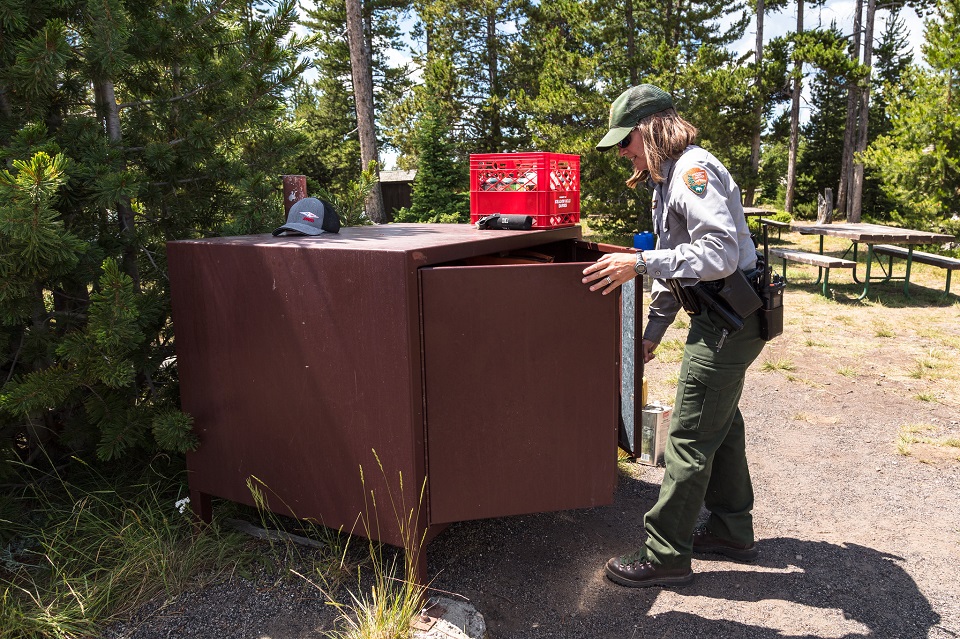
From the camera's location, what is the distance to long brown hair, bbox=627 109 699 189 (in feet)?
8.70

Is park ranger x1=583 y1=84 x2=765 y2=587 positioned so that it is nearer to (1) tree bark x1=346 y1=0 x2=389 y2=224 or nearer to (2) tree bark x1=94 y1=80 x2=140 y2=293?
(2) tree bark x1=94 y1=80 x2=140 y2=293

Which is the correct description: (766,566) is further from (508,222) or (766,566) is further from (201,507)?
(201,507)

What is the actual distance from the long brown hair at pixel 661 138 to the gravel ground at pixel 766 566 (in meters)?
1.70

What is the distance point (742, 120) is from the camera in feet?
64.6

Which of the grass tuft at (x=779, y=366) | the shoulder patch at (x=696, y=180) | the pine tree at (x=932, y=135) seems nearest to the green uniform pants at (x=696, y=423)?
the shoulder patch at (x=696, y=180)

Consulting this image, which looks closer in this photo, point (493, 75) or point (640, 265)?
point (640, 265)

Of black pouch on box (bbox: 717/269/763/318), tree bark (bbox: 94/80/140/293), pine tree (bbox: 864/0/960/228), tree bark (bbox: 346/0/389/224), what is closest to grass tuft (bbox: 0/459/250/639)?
tree bark (bbox: 94/80/140/293)

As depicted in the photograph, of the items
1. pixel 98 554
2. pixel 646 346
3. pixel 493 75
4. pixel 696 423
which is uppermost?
pixel 493 75

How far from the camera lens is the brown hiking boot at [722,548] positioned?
3.09m

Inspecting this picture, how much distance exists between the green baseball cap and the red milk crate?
0.29 m

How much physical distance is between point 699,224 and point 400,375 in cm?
118

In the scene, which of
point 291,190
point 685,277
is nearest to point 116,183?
point 291,190

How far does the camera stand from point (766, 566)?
3.04m

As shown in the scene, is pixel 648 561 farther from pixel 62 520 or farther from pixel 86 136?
pixel 86 136
